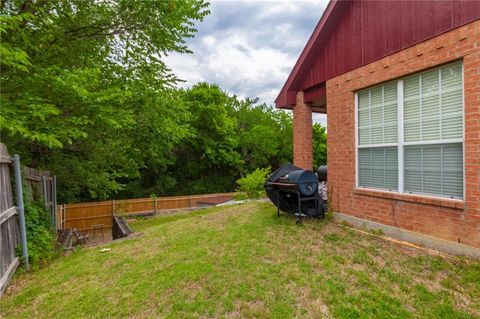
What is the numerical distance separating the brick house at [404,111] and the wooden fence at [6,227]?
Answer: 20.0ft

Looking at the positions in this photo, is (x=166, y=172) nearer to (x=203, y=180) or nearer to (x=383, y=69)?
(x=203, y=180)

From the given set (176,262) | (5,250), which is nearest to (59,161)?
(5,250)

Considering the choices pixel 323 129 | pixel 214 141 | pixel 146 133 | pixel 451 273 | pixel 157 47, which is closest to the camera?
pixel 451 273

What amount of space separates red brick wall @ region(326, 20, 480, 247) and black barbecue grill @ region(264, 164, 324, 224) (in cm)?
59

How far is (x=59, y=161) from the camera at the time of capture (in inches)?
367

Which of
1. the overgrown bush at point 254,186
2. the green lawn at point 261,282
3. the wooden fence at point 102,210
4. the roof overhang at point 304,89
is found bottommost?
the wooden fence at point 102,210

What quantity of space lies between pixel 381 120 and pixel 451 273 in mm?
2759

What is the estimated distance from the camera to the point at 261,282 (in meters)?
3.26

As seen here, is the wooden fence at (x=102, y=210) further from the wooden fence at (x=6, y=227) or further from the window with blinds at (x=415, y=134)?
the window with blinds at (x=415, y=134)

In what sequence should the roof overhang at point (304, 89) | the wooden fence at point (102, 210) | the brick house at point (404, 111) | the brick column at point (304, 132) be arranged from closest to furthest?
the brick house at point (404, 111) → the roof overhang at point (304, 89) → the brick column at point (304, 132) → the wooden fence at point (102, 210)

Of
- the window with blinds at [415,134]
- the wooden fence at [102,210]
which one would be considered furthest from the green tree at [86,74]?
the window with blinds at [415,134]

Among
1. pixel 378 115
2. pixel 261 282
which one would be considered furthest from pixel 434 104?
pixel 261 282

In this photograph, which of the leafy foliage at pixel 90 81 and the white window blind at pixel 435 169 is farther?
the leafy foliage at pixel 90 81

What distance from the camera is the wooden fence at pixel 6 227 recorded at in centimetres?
368
